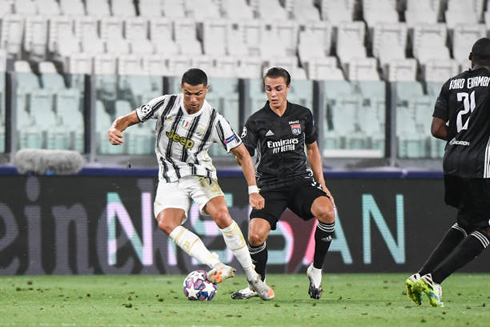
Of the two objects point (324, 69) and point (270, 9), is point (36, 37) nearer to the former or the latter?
point (270, 9)

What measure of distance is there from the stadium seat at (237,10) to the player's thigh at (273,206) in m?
6.66

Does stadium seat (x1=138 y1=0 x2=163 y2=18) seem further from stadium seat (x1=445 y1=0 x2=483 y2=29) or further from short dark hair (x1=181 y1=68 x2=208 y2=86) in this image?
short dark hair (x1=181 y1=68 x2=208 y2=86)

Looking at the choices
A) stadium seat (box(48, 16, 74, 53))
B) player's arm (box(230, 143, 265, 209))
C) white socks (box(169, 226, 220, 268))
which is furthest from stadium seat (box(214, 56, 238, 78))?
white socks (box(169, 226, 220, 268))

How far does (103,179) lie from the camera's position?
1002 cm

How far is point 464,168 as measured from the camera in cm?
605

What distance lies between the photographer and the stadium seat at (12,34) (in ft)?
→ 40.1

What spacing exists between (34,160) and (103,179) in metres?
0.72

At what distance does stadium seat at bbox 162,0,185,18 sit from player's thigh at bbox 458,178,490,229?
7.87m

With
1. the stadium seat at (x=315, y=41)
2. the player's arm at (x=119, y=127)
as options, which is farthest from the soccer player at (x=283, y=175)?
the stadium seat at (x=315, y=41)

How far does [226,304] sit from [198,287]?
13.0 inches

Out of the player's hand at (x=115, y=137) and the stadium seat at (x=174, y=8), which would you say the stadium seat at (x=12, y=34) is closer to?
the stadium seat at (x=174, y=8)

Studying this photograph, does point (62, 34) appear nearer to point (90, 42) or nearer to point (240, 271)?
point (90, 42)

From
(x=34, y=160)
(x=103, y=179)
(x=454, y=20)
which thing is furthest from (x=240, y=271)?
(x=454, y=20)

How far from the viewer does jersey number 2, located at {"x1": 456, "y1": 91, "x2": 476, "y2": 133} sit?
608cm
